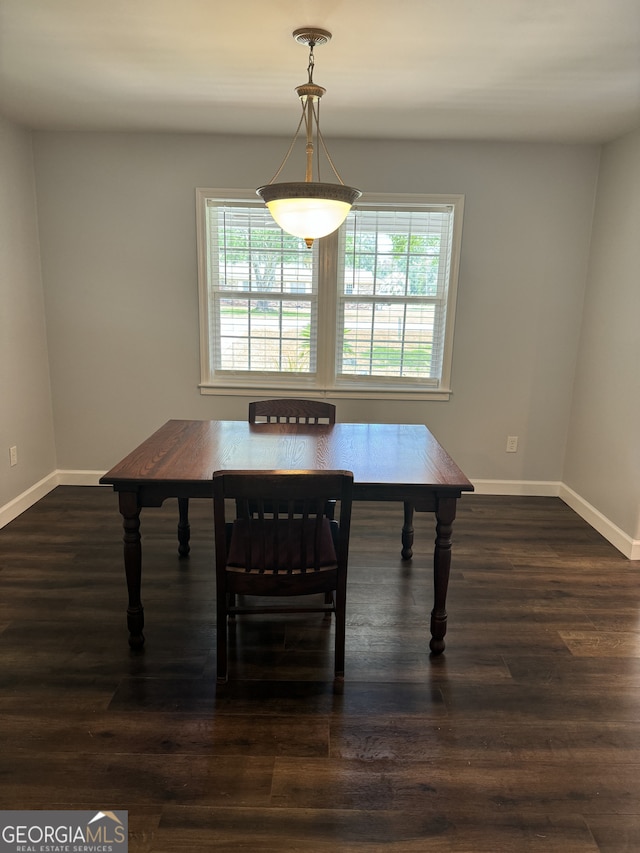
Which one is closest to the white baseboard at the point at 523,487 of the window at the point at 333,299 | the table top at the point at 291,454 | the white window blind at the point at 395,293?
the window at the point at 333,299

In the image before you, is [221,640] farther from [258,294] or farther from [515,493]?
[515,493]

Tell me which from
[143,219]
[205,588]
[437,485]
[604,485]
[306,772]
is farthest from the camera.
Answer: [143,219]

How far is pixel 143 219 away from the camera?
378 cm

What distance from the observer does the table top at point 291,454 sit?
2121 millimetres

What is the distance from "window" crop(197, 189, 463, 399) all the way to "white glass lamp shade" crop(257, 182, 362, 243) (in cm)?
164

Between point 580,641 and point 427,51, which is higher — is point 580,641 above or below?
below

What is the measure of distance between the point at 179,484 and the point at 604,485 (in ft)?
9.13

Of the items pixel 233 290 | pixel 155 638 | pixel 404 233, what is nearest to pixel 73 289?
pixel 233 290

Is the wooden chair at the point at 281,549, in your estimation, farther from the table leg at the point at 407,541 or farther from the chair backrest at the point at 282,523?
the table leg at the point at 407,541

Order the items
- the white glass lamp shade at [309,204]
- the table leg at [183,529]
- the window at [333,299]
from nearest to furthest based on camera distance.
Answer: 1. the white glass lamp shade at [309,204]
2. the table leg at [183,529]
3. the window at [333,299]

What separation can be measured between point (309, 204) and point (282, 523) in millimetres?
1265

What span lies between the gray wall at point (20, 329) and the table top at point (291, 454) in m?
1.34

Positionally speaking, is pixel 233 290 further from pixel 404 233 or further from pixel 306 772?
pixel 306 772

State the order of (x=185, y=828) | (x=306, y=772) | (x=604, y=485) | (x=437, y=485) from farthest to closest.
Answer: (x=604, y=485) < (x=437, y=485) < (x=306, y=772) < (x=185, y=828)
